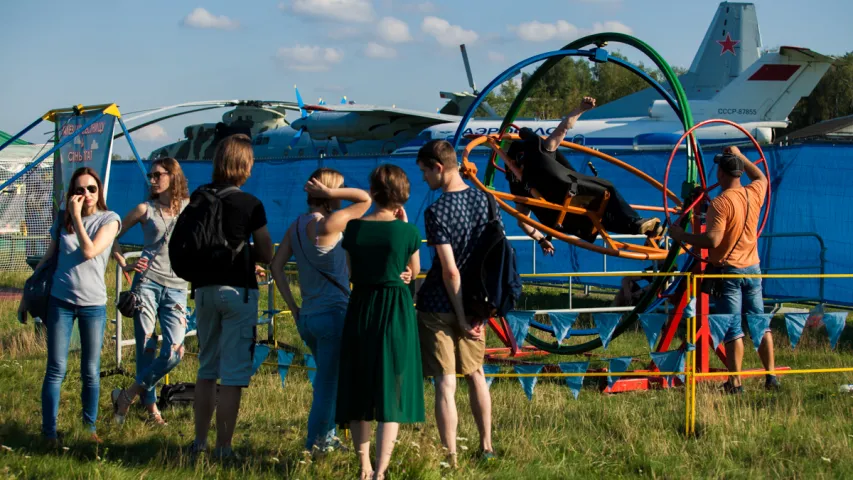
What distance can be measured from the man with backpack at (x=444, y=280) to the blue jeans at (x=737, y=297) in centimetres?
255

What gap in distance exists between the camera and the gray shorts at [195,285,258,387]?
13.9 ft

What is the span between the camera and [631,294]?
9.10 meters

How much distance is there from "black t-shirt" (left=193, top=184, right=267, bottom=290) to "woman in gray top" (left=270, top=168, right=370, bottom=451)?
17cm

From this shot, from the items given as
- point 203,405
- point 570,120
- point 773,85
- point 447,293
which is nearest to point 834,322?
point 570,120

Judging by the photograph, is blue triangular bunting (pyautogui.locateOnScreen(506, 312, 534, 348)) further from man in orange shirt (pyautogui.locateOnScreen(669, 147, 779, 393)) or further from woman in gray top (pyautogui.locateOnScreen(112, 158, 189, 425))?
→ woman in gray top (pyautogui.locateOnScreen(112, 158, 189, 425))

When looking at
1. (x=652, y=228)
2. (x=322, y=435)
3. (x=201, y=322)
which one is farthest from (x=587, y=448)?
(x=652, y=228)

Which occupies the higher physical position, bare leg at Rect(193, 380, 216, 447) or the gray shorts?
the gray shorts

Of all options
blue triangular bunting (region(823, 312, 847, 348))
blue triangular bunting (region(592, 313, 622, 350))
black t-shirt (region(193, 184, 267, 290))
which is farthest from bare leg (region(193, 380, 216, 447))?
blue triangular bunting (region(823, 312, 847, 348))

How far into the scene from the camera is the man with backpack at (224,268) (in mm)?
4219

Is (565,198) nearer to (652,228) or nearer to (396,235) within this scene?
(652,228)

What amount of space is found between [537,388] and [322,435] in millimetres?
2465

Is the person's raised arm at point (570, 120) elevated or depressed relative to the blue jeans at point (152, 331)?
elevated

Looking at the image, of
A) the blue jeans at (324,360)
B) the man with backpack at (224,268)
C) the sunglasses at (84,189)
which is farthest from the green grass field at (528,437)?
the sunglasses at (84,189)

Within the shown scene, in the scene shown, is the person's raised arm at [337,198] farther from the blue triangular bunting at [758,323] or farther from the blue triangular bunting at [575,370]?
the blue triangular bunting at [758,323]
